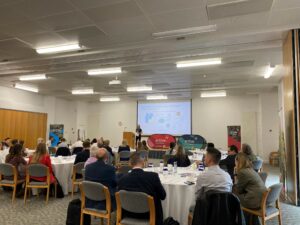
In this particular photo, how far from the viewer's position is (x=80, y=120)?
17.1 meters

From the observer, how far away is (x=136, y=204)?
8.96ft

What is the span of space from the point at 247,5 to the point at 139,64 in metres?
4.04

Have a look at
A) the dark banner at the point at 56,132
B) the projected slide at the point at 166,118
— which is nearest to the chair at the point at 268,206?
the projected slide at the point at 166,118

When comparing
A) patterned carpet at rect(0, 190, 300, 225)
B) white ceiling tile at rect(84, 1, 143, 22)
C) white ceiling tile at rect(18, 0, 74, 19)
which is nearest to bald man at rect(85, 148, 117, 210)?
patterned carpet at rect(0, 190, 300, 225)

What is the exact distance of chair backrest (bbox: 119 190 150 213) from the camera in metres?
2.65

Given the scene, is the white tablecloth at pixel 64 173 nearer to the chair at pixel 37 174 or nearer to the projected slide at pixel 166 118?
the chair at pixel 37 174

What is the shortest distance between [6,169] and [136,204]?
3.70 metres

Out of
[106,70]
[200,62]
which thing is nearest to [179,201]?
[200,62]

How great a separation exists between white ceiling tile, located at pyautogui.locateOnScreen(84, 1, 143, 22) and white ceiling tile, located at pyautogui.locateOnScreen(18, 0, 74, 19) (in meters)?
0.41

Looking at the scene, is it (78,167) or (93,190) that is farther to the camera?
(78,167)

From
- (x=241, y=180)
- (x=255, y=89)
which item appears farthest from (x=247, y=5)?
(x=255, y=89)

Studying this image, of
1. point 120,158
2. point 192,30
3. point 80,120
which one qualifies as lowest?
point 120,158

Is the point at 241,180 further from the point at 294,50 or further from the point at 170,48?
the point at 170,48

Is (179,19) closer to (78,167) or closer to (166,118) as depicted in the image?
(78,167)
